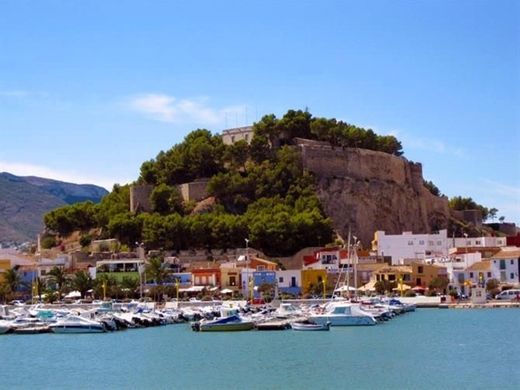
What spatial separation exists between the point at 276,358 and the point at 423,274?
33.4 meters

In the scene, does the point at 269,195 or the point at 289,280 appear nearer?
the point at 289,280

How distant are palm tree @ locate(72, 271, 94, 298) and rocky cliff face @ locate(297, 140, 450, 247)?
2168 centimetres

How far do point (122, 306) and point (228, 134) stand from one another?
114 feet

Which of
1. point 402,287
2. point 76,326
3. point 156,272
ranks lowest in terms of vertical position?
point 76,326

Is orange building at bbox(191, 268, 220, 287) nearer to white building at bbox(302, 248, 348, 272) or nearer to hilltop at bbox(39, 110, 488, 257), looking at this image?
white building at bbox(302, 248, 348, 272)

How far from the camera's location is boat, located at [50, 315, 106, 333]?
1890 inches

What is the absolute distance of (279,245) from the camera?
75.6m

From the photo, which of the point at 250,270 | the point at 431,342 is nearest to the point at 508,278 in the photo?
the point at 250,270

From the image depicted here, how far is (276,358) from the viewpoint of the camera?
36250mm

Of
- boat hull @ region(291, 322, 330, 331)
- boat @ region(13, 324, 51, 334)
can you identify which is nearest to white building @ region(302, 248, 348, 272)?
boat hull @ region(291, 322, 330, 331)

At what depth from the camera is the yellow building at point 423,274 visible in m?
68.2

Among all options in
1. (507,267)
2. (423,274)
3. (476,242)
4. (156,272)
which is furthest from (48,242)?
(507,267)

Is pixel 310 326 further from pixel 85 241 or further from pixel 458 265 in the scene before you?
pixel 85 241

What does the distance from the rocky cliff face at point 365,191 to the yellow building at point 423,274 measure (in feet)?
46.6
